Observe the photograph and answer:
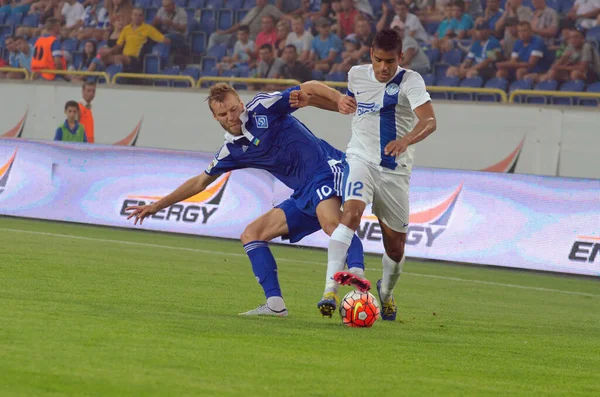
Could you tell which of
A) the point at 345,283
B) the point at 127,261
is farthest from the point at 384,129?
the point at 127,261

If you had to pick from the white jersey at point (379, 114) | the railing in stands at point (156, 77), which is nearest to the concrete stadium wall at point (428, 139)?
the railing in stands at point (156, 77)

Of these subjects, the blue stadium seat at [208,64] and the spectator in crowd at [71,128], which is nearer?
the spectator in crowd at [71,128]

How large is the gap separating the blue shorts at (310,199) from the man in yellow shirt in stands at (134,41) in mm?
13831

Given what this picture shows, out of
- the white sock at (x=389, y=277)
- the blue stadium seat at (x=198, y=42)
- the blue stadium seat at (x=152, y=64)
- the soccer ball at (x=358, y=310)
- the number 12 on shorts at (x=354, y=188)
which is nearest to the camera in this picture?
the soccer ball at (x=358, y=310)

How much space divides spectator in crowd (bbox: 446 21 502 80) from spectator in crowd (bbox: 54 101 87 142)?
706 cm

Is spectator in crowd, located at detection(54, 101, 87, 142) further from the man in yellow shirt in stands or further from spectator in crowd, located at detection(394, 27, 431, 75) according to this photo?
spectator in crowd, located at detection(394, 27, 431, 75)

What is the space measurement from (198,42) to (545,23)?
737 centimetres

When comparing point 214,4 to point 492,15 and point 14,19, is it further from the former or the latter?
point 492,15

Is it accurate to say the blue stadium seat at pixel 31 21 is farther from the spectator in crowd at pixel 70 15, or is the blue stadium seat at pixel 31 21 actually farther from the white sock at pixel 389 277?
the white sock at pixel 389 277

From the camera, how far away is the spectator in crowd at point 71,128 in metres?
20.6

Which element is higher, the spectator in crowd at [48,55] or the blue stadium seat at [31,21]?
the blue stadium seat at [31,21]

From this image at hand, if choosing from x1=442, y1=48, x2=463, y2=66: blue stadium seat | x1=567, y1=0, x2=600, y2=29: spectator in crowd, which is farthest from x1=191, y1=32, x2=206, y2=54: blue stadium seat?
x1=567, y1=0, x2=600, y2=29: spectator in crowd

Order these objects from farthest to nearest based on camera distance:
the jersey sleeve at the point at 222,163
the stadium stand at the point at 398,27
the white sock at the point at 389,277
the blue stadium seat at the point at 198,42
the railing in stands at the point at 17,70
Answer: the railing in stands at the point at 17,70
the blue stadium seat at the point at 198,42
the stadium stand at the point at 398,27
the white sock at the point at 389,277
the jersey sleeve at the point at 222,163

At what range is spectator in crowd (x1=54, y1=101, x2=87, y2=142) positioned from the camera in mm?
20641
